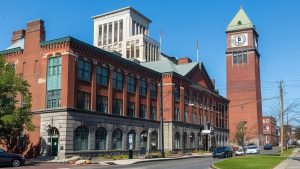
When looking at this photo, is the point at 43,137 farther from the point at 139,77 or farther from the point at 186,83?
the point at 186,83

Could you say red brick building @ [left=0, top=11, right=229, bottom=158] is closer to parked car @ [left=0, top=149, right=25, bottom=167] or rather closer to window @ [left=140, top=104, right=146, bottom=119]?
window @ [left=140, top=104, right=146, bottom=119]

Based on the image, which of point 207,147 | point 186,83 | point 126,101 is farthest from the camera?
point 207,147

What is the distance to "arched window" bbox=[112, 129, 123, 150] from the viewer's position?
53931 millimetres

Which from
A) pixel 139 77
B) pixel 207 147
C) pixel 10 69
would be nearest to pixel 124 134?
pixel 139 77

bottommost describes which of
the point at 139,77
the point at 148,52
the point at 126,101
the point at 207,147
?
the point at 207,147

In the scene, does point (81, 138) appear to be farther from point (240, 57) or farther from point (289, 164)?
point (240, 57)

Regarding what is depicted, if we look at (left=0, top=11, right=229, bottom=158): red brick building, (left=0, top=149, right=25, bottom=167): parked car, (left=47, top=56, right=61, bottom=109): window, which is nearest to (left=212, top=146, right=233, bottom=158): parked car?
(left=0, top=11, right=229, bottom=158): red brick building

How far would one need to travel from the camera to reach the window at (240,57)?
442ft

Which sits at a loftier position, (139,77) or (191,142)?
(139,77)

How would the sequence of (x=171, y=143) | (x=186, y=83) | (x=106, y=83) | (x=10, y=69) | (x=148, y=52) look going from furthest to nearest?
(x=148, y=52) → (x=186, y=83) → (x=171, y=143) → (x=106, y=83) → (x=10, y=69)

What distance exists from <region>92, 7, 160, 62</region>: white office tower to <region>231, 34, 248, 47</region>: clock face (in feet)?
115

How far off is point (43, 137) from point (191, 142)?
35226 millimetres

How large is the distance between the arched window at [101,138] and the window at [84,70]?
664 centimetres

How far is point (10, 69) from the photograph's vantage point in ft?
133
